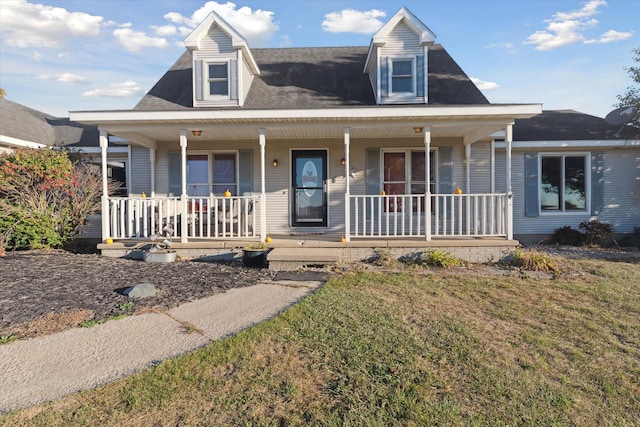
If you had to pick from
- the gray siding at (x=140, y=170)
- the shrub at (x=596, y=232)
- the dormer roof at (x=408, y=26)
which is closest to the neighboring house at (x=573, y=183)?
the shrub at (x=596, y=232)

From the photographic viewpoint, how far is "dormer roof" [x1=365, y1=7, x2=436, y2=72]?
8.80m

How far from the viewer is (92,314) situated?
4.37 m

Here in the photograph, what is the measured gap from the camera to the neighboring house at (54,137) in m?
10.1

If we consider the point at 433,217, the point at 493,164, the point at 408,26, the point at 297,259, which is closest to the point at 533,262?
the point at 433,217

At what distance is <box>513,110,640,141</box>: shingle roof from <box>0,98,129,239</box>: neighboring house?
10.6m

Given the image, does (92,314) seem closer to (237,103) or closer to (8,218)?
(8,218)

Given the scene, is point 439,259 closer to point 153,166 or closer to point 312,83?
point 312,83

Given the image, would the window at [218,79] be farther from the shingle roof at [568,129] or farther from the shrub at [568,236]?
the shrub at [568,236]

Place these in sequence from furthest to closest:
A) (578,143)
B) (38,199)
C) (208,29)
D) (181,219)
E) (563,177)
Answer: (563,177)
(578,143)
(208,29)
(38,199)
(181,219)

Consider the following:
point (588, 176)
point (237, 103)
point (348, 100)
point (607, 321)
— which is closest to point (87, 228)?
point (237, 103)

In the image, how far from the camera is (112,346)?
3.54 m

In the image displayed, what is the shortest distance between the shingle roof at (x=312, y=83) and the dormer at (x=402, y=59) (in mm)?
431

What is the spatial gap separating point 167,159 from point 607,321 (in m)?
9.39

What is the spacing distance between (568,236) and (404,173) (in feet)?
14.9
